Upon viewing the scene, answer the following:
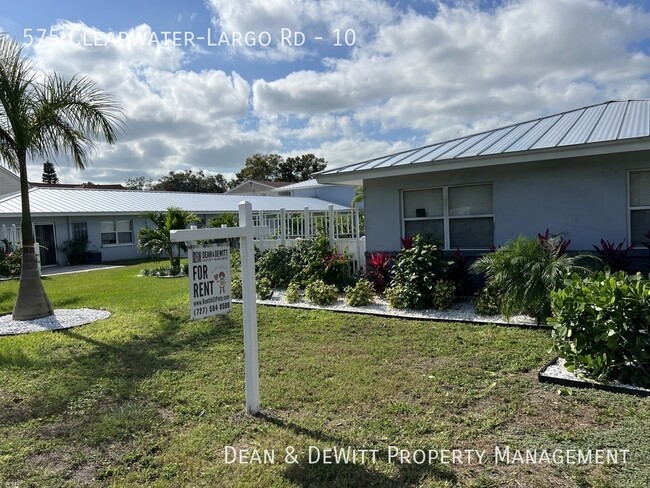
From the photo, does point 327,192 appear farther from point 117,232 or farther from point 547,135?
point 547,135

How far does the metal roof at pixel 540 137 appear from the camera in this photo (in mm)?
7539

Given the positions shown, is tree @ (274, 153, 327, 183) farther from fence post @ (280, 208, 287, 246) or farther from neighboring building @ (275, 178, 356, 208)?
fence post @ (280, 208, 287, 246)

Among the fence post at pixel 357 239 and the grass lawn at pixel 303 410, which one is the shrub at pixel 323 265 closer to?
the fence post at pixel 357 239

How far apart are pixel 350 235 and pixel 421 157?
8.54ft

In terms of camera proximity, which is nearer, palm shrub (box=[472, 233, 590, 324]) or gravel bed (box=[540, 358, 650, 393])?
gravel bed (box=[540, 358, 650, 393])

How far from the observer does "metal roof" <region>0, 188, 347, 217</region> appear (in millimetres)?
21438

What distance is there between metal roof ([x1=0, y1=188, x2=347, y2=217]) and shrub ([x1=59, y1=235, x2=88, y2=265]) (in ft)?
4.99

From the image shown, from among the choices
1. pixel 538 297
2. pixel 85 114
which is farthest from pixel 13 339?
pixel 538 297

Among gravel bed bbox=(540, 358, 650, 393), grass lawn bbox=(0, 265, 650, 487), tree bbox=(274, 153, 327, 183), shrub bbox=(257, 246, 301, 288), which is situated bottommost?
grass lawn bbox=(0, 265, 650, 487)

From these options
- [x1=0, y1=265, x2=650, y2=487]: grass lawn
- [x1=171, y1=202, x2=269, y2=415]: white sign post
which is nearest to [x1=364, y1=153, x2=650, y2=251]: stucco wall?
[x1=0, y1=265, x2=650, y2=487]: grass lawn

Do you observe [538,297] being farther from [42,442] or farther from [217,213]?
[217,213]

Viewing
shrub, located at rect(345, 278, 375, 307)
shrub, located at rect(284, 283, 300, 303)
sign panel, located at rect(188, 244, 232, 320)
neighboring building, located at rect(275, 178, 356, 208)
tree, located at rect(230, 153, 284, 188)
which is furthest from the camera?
tree, located at rect(230, 153, 284, 188)

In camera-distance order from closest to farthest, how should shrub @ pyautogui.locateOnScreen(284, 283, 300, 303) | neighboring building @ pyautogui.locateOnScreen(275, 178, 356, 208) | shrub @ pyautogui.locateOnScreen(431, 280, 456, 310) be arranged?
shrub @ pyautogui.locateOnScreen(431, 280, 456, 310) < shrub @ pyautogui.locateOnScreen(284, 283, 300, 303) < neighboring building @ pyautogui.locateOnScreen(275, 178, 356, 208)

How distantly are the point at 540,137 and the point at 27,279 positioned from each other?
9.64 meters
